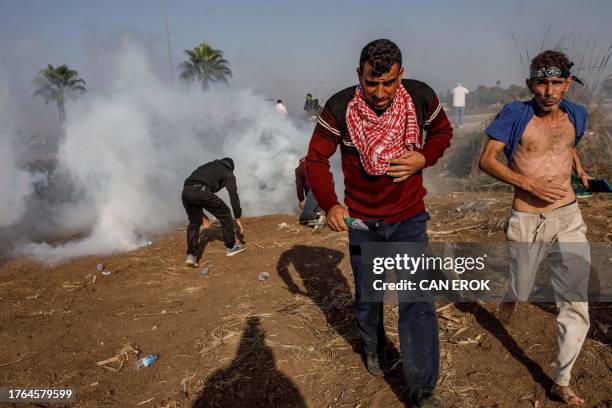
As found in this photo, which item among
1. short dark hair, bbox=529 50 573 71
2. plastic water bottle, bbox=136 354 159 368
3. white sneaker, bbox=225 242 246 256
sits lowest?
white sneaker, bbox=225 242 246 256

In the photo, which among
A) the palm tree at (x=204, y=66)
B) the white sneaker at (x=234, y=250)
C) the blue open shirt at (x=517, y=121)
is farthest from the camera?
the palm tree at (x=204, y=66)

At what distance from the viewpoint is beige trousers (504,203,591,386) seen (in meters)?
2.67

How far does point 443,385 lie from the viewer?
119 inches

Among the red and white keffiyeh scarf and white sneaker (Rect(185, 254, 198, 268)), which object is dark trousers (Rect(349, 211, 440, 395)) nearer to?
the red and white keffiyeh scarf

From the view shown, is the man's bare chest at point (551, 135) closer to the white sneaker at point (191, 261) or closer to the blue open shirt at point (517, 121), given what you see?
the blue open shirt at point (517, 121)

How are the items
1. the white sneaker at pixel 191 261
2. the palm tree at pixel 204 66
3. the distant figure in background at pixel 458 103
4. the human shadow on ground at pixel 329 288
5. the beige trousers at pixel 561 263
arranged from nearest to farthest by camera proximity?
the beige trousers at pixel 561 263, the human shadow on ground at pixel 329 288, the white sneaker at pixel 191 261, the distant figure in background at pixel 458 103, the palm tree at pixel 204 66

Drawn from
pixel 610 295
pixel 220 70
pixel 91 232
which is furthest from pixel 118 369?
pixel 220 70

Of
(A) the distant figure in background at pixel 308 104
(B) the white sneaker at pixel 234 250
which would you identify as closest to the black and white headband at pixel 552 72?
(B) the white sneaker at pixel 234 250

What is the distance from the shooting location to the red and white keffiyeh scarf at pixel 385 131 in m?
2.57

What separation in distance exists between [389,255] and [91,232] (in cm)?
789

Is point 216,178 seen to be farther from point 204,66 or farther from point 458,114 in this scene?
point 204,66

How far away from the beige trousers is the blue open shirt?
0.51 meters

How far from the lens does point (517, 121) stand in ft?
9.63

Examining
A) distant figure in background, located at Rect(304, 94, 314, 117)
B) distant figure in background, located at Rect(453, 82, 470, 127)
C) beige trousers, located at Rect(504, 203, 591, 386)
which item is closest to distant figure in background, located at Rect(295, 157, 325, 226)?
beige trousers, located at Rect(504, 203, 591, 386)
